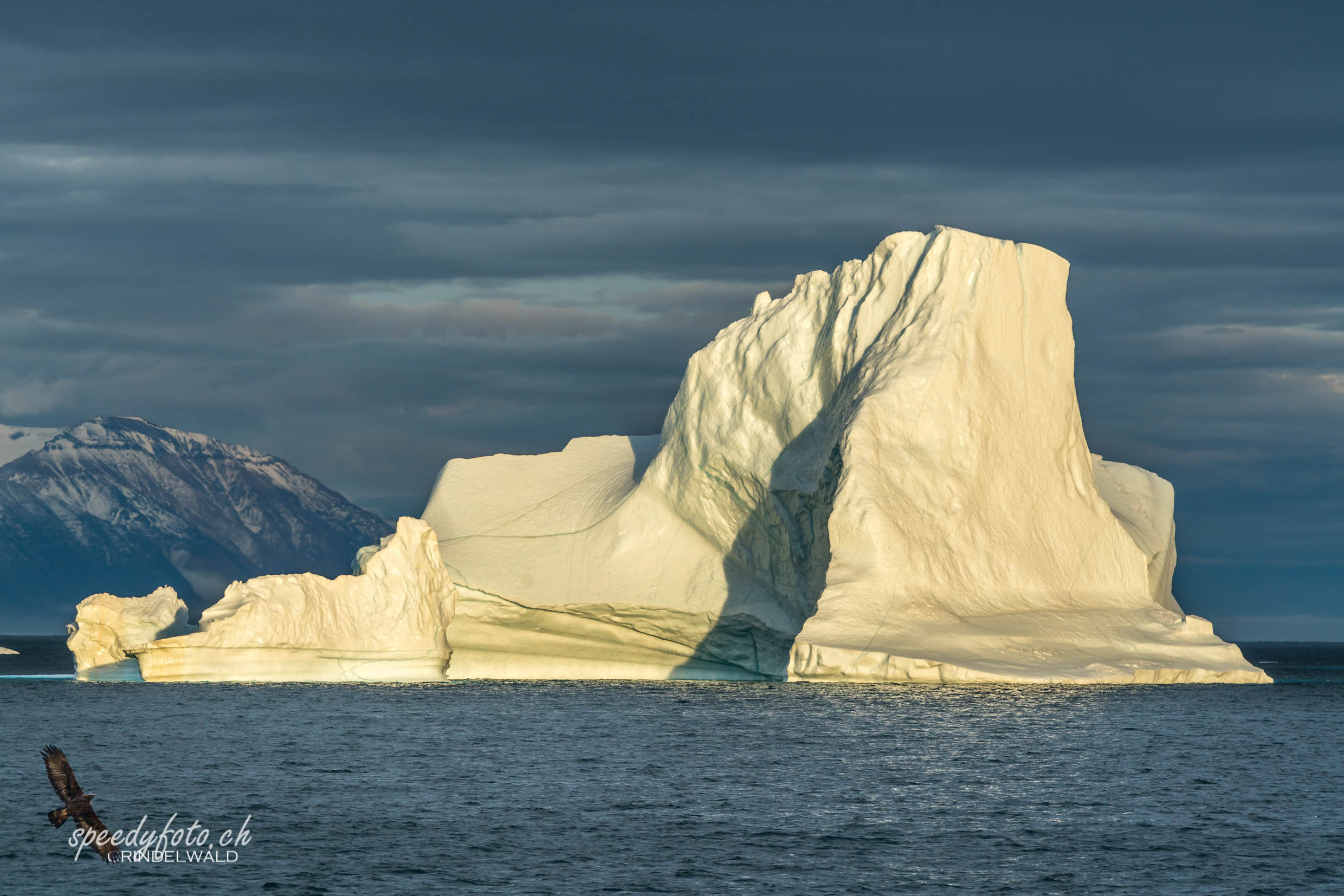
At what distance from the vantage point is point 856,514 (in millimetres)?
45469

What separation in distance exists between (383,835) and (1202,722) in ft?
87.1

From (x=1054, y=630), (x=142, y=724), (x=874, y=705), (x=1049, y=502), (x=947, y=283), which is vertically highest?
(x=947, y=283)

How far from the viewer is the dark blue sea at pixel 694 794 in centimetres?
2209

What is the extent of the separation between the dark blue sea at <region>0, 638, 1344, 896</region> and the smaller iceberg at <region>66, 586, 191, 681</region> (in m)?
4.36

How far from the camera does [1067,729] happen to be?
39562 millimetres

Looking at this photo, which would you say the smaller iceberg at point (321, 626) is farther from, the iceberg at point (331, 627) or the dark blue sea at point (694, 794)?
the dark blue sea at point (694, 794)

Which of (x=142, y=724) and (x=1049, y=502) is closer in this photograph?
(x=142, y=724)

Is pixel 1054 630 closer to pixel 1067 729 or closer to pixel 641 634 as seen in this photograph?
pixel 1067 729

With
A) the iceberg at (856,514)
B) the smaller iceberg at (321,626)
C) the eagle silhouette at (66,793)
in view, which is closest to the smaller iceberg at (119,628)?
the smaller iceberg at (321,626)

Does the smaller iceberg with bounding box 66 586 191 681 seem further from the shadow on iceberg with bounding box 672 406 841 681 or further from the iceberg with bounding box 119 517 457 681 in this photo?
the shadow on iceberg with bounding box 672 406 841 681

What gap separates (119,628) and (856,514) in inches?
1013

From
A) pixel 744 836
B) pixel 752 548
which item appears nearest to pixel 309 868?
pixel 744 836

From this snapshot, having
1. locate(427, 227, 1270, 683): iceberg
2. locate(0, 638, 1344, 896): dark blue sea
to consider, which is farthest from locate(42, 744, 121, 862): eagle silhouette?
locate(427, 227, 1270, 683): iceberg

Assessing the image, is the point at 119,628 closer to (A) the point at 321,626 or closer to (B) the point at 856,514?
(A) the point at 321,626
